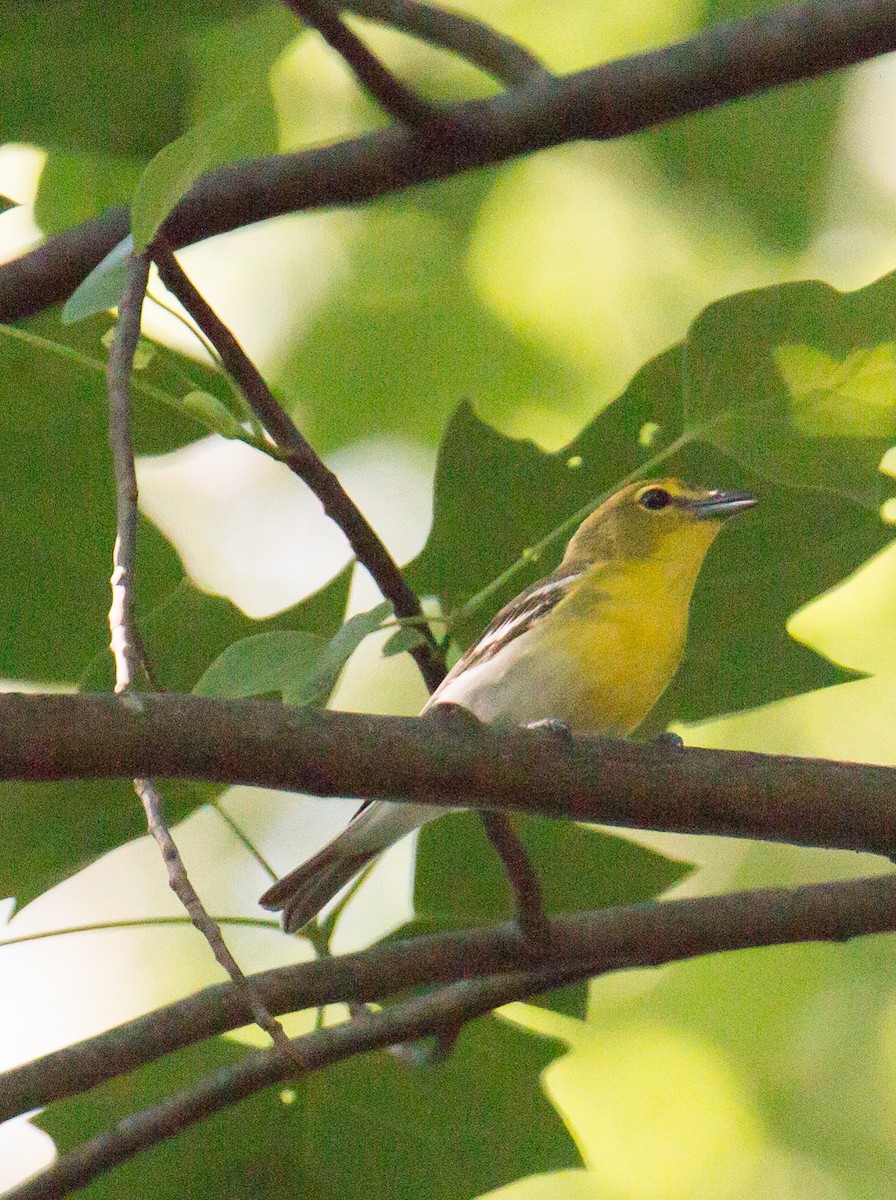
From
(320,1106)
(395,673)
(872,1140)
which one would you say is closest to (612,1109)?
(872,1140)

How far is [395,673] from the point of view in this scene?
5.14 metres

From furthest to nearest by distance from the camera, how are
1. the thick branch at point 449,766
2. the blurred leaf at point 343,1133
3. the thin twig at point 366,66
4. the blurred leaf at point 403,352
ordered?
the blurred leaf at point 403,352
the blurred leaf at point 343,1133
the thin twig at point 366,66
the thick branch at point 449,766

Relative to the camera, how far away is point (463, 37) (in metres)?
3.38

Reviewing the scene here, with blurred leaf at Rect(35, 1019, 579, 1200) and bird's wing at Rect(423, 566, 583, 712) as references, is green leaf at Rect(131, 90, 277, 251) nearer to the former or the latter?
bird's wing at Rect(423, 566, 583, 712)

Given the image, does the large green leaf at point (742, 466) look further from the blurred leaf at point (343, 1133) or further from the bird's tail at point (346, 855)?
the blurred leaf at point (343, 1133)

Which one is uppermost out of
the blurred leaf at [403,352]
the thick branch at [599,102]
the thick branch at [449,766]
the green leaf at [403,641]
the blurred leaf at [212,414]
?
the blurred leaf at [403,352]

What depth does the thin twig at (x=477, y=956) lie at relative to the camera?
2.31 m

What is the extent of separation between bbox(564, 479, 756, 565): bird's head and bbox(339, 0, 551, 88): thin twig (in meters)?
1.08

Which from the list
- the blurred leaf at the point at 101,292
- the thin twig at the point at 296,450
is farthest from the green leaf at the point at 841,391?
the blurred leaf at the point at 101,292

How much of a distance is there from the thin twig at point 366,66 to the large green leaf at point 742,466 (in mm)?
638

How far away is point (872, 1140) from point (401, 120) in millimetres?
3875

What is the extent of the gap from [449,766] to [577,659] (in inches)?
59.3

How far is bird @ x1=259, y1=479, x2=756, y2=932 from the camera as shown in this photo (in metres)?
3.35

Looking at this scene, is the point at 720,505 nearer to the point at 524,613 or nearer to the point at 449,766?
the point at 524,613
